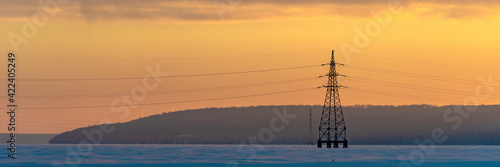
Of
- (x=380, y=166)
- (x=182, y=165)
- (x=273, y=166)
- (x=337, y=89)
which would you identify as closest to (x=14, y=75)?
(x=182, y=165)

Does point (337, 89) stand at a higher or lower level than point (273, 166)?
higher

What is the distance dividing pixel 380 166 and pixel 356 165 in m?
2.48

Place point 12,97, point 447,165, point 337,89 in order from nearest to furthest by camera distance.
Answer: point 12,97
point 447,165
point 337,89

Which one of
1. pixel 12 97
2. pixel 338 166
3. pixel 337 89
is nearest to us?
pixel 12 97

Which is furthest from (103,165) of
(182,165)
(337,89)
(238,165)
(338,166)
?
(337,89)

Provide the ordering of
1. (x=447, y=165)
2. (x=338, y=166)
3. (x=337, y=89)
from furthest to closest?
(x=337, y=89) < (x=447, y=165) < (x=338, y=166)

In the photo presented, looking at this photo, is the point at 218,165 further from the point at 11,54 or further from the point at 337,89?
the point at 337,89

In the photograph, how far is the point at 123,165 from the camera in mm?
80125

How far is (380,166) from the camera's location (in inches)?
3201

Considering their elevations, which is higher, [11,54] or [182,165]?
[11,54]

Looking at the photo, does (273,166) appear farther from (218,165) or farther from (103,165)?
(103,165)

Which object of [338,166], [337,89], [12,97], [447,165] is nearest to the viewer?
[12,97]

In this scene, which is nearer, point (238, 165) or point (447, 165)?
point (238, 165)

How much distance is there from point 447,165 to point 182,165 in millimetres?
28119
